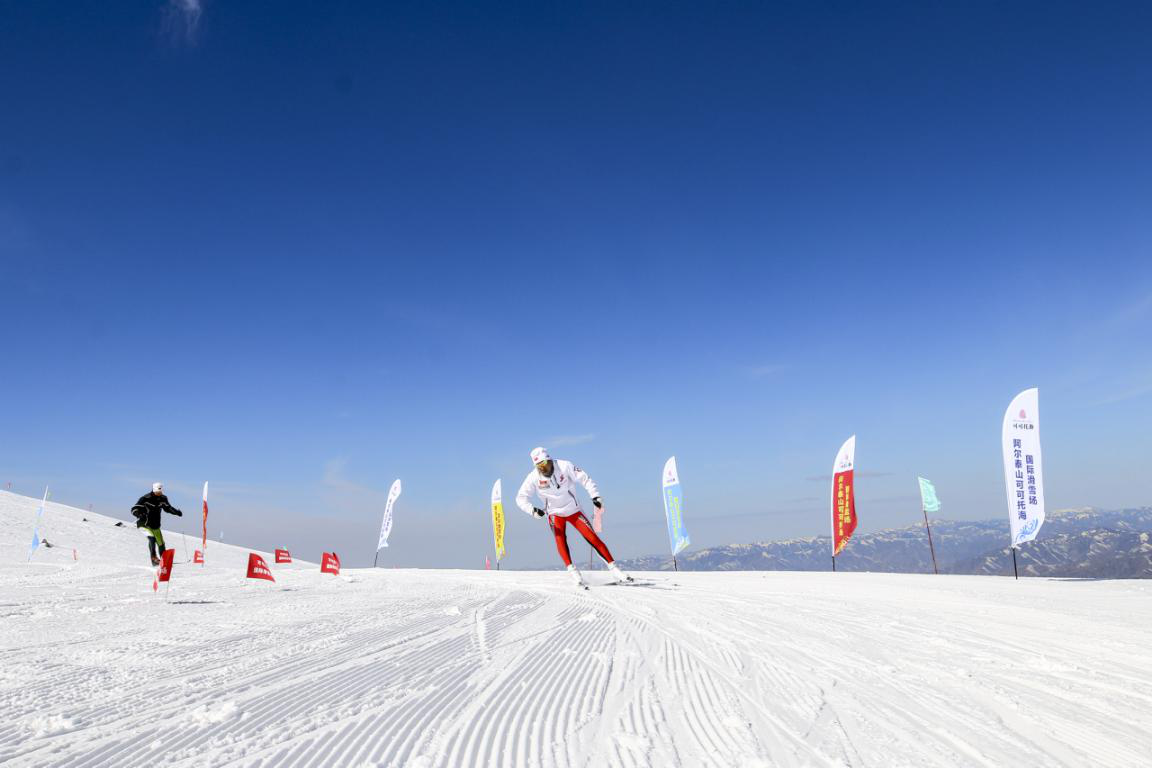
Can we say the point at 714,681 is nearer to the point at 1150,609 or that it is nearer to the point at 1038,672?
the point at 1038,672

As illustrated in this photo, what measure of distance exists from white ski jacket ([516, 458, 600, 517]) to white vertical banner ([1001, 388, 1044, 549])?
11827mm

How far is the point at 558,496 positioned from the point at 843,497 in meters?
16.2

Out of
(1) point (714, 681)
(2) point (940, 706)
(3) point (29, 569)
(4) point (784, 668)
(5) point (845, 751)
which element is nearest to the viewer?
(5) point (845, 751)

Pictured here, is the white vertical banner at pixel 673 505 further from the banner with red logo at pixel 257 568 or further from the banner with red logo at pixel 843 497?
the banner with red logo at pixel 257 568

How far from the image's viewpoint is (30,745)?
1.74 m

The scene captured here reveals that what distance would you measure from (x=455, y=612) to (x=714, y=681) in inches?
117

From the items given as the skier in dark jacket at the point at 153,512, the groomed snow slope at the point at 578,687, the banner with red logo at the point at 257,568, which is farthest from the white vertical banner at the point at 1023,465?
the skier in dark jacket at the point at 153,512

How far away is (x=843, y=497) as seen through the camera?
21.3 metres

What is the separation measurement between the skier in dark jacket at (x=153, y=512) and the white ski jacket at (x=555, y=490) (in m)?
8.20

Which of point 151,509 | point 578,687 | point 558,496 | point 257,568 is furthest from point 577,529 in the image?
point 151,509

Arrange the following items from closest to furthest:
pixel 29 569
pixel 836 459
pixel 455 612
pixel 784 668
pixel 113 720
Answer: pixel 113 720 < pixel 784 668 < pixel 455 612 < pixel 29 569 < pixel 836 459

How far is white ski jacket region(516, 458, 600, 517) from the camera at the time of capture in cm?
939

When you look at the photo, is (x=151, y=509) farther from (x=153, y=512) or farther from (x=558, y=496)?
(x=558, y=496)

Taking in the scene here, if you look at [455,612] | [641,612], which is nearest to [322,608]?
[455,612]
